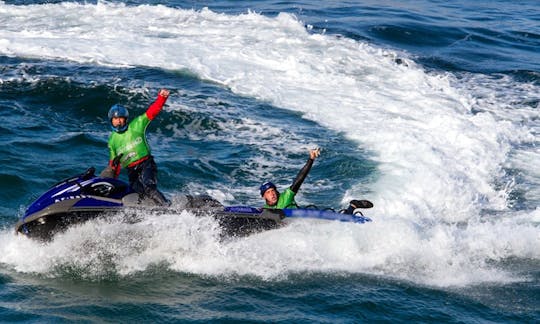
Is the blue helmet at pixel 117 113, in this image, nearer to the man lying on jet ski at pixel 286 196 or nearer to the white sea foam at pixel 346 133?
the white sea foam at pixel 346 133

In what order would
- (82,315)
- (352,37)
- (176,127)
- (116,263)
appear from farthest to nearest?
(352,37) → (176,127) → (116,263) → (82,315)

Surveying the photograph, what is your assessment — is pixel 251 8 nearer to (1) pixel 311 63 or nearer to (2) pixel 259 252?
(1) pixel 311 63

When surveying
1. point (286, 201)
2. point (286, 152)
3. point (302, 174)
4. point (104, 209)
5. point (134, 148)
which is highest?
point (134, 148)

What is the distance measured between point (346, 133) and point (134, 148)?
7609mm

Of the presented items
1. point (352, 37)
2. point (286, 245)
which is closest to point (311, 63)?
point (352, 37)

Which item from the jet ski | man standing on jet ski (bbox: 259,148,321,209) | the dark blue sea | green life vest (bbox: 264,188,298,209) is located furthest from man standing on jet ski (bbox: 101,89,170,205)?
green life vest (bbox: 264,188,298,209)

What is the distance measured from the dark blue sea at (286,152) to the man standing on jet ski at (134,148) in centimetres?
74

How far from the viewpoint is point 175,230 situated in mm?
10555

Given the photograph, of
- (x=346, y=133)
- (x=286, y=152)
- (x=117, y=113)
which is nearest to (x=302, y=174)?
(x=117, y=113)

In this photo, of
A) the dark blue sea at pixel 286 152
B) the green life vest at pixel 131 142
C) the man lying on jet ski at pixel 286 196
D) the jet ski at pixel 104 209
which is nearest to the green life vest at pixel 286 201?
the man lying on jet ski at pixel 286 196

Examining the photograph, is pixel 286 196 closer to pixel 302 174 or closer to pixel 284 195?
pixel 284 195

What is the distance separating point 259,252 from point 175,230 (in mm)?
1140

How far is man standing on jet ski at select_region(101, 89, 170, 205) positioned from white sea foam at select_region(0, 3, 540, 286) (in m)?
0.75

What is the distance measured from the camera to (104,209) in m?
10.4
